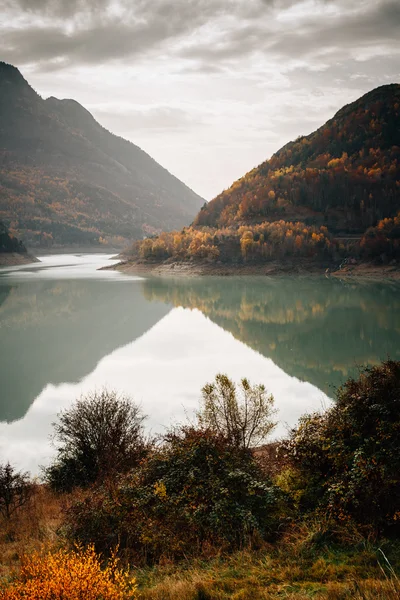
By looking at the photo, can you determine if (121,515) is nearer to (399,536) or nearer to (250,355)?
(399,536)

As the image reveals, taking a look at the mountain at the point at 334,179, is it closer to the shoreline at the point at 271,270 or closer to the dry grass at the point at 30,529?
the shoreline at the point at 271,270

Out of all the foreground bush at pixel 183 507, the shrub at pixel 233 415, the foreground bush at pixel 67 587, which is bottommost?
the shrub at pixel 233 415

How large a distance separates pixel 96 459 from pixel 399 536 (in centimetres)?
1060

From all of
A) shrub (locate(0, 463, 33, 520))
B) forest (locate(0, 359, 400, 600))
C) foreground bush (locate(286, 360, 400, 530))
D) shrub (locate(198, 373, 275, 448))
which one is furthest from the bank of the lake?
forest (locate(0, 359, 400, 600))

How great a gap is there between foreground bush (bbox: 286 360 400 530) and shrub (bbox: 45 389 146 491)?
645 centimetres

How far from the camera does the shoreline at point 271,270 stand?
95.2 metres

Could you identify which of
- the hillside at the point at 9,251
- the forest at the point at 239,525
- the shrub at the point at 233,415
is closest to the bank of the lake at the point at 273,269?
the hillside at the point at 9,251

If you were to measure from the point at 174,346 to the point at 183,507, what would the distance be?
3288cm

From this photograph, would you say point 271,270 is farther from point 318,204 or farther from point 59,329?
point 59,329

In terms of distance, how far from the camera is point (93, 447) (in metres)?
16.8

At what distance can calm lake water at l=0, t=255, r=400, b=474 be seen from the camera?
84.4 feet

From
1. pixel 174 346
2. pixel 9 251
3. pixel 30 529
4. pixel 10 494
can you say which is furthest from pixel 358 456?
pixel 9 251

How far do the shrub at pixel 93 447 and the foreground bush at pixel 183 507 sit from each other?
4323 millimetres

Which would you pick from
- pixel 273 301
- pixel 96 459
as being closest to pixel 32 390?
pixel 96 459
